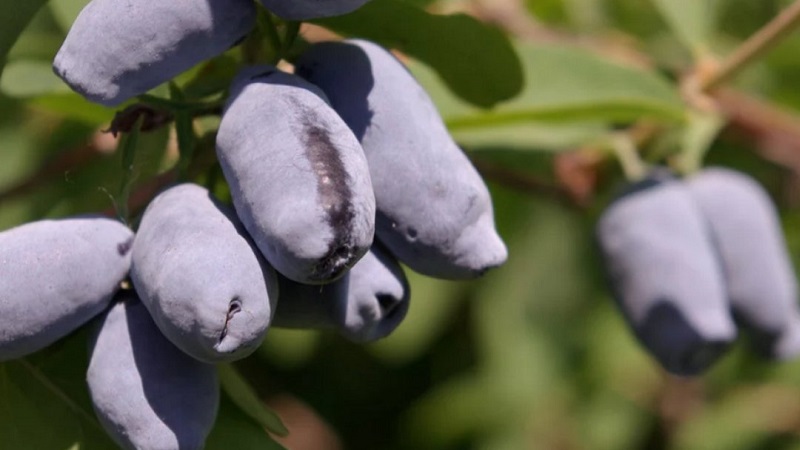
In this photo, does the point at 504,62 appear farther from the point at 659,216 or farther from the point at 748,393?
the point at 748,393

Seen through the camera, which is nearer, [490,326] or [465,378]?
[490,326]

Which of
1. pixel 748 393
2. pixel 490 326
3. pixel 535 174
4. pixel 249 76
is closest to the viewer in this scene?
pixel 249 76

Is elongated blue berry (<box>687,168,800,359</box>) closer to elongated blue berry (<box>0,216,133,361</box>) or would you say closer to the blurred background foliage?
the blurred background foliage

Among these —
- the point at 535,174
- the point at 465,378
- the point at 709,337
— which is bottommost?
the point at 465,378

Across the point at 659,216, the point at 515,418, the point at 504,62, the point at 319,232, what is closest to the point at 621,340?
the point at 515,418

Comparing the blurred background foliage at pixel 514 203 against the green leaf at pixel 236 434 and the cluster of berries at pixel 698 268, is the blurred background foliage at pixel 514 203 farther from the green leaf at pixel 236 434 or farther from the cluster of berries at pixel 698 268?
the cluster of berries at pixel 698 268

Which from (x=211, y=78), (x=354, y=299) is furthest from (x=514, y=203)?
(x=354, y=299)

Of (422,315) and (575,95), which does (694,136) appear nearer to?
(575,95)
